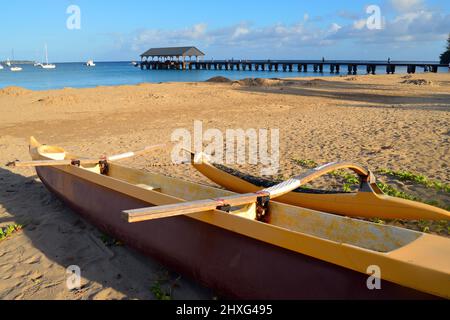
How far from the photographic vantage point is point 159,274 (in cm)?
340

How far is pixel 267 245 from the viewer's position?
254 centimetres

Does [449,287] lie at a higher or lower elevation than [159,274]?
higher

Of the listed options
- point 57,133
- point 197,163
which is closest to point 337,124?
point 197,163

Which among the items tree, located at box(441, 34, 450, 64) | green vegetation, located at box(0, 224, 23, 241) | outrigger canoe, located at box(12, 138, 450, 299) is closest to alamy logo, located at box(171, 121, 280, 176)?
outrigger canoe, located at box(12, 138, 450, 299)

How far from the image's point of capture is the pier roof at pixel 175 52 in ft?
182

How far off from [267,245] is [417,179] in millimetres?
3759

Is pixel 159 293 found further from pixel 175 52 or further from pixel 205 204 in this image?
pixel 175 52

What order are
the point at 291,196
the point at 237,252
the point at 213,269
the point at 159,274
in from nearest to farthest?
the point at 237,252
the point at 213,269
the point at 159,274
the point at 291,196

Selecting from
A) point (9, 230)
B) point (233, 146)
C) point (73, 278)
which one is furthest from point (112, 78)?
point (73, 278)

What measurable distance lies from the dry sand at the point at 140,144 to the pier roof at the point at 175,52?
1495 inches

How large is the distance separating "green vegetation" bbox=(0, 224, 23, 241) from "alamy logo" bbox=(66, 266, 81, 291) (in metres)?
1.25

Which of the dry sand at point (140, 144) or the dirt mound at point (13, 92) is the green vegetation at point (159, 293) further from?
the dirt mound at point (13, 92)
